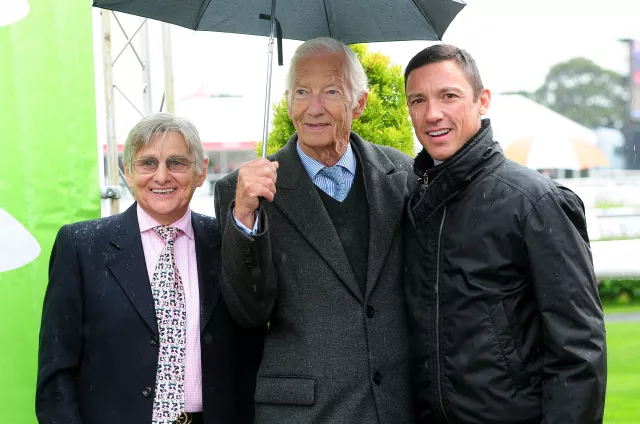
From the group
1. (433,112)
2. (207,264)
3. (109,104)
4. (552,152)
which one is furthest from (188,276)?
(552,152)

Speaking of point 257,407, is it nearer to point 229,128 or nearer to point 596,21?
point 229,128

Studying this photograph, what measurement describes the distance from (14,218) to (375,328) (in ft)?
4.95

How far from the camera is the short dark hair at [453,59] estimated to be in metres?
2.66

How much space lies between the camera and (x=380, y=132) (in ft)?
16.9

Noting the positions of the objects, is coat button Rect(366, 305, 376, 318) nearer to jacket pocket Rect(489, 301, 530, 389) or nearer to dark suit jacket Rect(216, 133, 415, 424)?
dark suit jacket Rect(216, 133, 415, 424)

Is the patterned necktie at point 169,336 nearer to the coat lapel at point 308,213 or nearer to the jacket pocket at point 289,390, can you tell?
the jacket pocket at point 289,390

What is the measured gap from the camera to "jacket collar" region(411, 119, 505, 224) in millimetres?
2555

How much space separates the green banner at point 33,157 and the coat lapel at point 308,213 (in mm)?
893

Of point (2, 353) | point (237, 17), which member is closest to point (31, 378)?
point (2, 353)

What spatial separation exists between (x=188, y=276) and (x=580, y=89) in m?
36.3

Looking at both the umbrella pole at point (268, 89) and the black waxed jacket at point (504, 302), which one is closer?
the black waxed jacket at point (504, 302)

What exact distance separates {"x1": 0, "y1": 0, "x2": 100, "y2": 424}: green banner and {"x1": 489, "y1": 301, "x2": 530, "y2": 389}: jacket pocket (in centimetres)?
183

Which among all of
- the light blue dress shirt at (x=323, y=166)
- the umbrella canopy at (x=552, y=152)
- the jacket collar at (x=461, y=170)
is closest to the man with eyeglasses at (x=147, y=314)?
the light blue dress shirt at (x=323, y=166)

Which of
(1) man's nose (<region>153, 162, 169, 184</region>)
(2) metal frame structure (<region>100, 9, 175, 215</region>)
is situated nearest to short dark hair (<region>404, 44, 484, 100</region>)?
(1) man's nose (<region>153, 162, 169, 184</region>)
